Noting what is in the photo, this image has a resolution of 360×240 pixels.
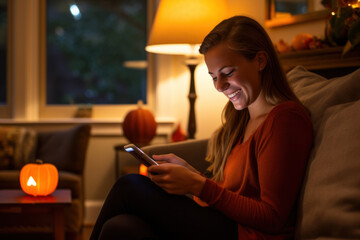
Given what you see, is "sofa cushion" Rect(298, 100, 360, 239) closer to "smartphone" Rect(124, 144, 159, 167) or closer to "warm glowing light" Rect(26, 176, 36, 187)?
"smartphone" Rect(124, 144, 159, 167)

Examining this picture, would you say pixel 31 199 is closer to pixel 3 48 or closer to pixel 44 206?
pixel 44 206

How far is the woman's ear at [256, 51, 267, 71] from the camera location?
1365 millimetres

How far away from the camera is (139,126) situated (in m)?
3.13

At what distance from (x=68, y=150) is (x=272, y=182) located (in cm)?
220

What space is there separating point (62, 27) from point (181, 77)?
1162mm

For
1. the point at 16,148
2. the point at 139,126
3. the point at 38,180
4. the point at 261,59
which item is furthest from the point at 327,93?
the point at 16,148

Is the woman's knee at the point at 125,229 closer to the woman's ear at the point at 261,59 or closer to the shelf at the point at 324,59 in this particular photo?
the woman's ear at the point at 261,59

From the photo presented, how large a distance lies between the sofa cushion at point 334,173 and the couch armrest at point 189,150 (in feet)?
1.97

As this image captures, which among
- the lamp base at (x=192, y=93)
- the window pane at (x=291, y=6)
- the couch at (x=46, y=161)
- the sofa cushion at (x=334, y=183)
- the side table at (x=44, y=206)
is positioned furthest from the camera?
the couch at (x=46, y=161)

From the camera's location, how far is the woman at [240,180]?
1.18 meters

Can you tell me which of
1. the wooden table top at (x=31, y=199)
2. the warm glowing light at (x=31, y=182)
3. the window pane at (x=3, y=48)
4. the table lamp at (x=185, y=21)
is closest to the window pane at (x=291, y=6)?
the table lamp at (x=185, y=21)

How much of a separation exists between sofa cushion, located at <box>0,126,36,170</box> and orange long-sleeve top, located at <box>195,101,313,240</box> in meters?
2.25

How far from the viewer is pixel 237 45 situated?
4.40 ft

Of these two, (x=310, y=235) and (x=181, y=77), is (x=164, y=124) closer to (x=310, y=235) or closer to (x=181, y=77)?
(x=181, y=77)
